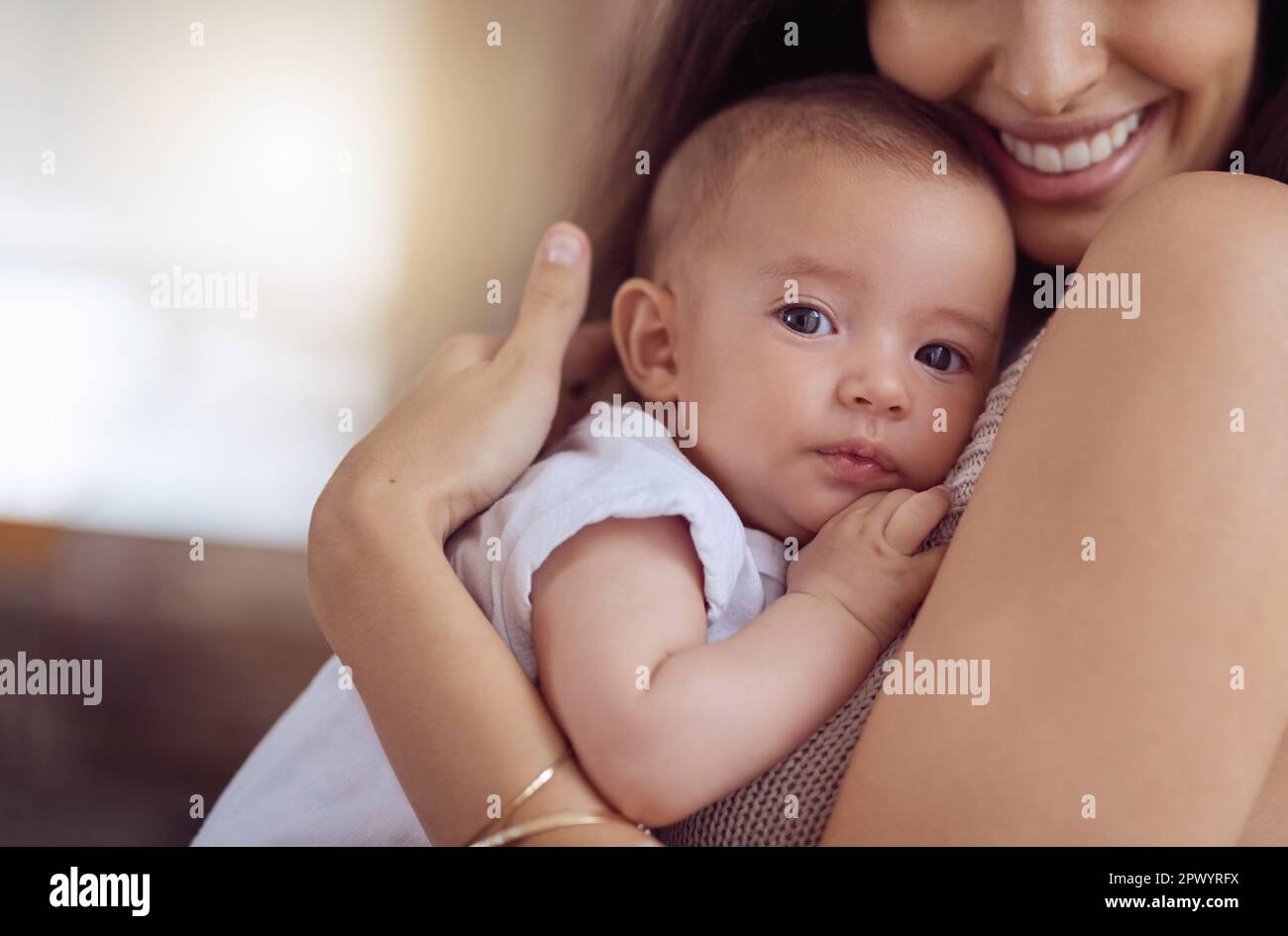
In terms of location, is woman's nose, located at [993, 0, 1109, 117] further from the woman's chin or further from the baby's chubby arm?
the baby's chubby arm

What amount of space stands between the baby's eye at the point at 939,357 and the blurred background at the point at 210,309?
1.44 metres

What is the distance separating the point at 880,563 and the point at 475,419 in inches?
16.0

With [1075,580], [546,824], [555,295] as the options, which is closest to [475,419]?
[555,295]

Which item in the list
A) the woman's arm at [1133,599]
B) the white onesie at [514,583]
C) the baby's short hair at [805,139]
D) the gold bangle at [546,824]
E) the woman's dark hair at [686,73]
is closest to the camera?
the woman's arm at [1133,599]

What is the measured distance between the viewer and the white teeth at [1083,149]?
1144 mm

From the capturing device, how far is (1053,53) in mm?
1053

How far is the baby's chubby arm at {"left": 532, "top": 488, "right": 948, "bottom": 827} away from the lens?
768 millimetres

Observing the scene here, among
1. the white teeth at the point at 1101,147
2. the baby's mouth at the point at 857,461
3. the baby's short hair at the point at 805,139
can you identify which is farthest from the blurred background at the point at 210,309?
the baby's mouth at the point at 857,461

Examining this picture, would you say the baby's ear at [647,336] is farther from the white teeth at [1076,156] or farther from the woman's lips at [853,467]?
the white teeth at [1076,156]

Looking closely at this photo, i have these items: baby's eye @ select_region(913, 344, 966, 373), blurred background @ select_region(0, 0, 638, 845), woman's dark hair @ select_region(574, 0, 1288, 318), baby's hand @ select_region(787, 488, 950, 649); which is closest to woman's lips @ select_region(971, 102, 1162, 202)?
baby's eye @ select_region(913, 344, 966, 373)

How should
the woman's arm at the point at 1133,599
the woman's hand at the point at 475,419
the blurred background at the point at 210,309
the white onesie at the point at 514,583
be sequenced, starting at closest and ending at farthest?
1. the woman's arm at the point at 1133,599
2. the white onesie at the point at 514,583
3. the woman's hand at the point at 475,419
4. the blurred background at the point at 210,309

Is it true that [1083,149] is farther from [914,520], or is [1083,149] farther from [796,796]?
[796,796]

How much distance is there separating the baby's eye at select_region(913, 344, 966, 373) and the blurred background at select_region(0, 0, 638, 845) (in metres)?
1.44

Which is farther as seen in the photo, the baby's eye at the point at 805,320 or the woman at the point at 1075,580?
the baby's eye at the point at 805,320
